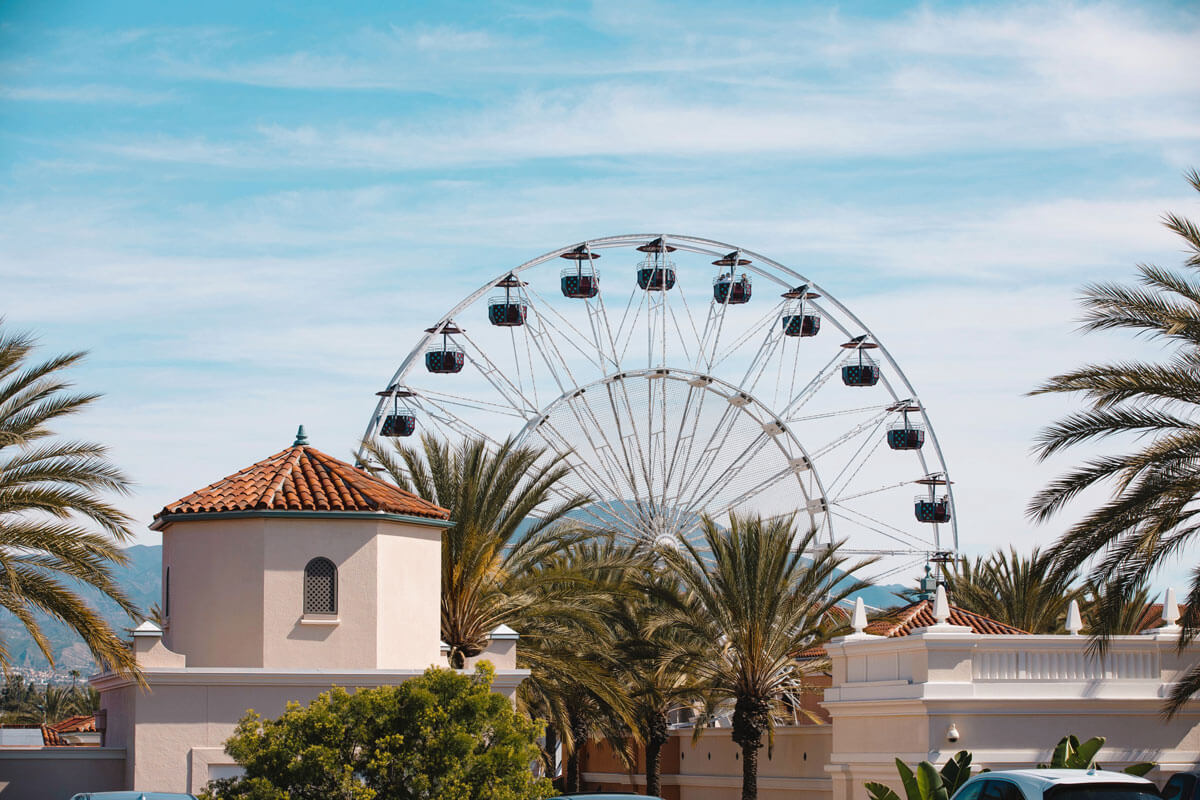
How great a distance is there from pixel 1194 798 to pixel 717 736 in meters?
22.6

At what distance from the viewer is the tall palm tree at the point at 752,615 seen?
31.3 metres

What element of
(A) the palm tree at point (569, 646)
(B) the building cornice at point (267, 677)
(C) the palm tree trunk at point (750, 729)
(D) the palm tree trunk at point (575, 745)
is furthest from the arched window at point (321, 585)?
(D) the palm tree trunk at point (575, 745)

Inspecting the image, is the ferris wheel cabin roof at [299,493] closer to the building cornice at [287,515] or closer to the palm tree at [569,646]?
the building cornice at [287,515]

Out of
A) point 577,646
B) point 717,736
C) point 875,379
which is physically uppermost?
point 875,379

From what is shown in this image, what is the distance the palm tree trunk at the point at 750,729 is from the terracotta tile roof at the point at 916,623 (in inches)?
53.6

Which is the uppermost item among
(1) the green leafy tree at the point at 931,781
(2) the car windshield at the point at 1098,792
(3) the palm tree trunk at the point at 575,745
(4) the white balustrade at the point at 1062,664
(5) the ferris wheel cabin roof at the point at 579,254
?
(5) the ferris wheel cabin roof at the point at 579,254

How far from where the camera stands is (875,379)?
54781mm

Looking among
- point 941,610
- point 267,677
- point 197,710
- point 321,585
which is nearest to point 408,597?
point 321,585

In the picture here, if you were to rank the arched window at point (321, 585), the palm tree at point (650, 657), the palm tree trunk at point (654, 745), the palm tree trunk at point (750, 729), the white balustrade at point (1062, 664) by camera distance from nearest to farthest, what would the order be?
1. the arched window at point (321, 585)
2. the white balustrade at point (1062, 664)
3. the palm tree trunk at point (750, 729)
4. the palm tree at point (650, 657)
5. the palm tree trunk at point (654, 745)

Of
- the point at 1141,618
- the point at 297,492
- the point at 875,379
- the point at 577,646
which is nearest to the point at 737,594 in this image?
the point at 577,646

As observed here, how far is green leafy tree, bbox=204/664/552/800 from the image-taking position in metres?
18.9

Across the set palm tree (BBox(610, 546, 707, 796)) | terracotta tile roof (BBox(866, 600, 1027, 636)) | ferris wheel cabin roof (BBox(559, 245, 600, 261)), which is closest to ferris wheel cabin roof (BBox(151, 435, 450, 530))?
palm tree (BBox(610, 546, 707, 796))

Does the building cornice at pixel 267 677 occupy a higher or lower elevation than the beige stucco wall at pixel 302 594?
lower

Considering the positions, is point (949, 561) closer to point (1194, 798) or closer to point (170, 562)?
point (170, 562)
